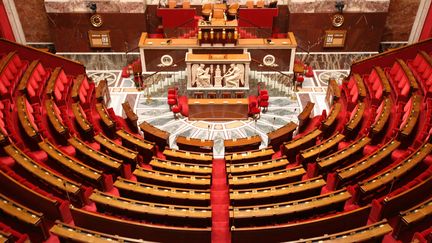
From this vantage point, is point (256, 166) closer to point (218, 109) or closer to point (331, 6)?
point (218, 109)

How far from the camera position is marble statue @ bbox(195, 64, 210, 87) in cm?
1040

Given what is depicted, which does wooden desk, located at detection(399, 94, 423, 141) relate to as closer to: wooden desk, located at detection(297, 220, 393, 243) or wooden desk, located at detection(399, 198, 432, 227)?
wooden desk, located at detection(399, 198, 432, 227)

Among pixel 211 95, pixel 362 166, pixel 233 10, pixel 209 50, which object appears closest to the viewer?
pixel 362 166

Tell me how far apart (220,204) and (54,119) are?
3.76 m

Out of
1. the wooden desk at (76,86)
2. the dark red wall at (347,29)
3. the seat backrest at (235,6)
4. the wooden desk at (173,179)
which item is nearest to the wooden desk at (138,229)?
the wooden desk at (173,179)

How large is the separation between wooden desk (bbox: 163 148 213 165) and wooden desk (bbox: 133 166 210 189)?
0.81 meters

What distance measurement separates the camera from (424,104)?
803 cm

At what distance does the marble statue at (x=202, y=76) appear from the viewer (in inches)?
409

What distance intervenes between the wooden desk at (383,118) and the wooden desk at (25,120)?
20.4 ft

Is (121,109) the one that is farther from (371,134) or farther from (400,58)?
(400,58)

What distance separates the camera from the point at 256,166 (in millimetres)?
7273

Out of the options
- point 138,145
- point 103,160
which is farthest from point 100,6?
point 103,160

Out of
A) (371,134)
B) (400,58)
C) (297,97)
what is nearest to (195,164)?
(371,134)

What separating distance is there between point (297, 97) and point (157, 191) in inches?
233
